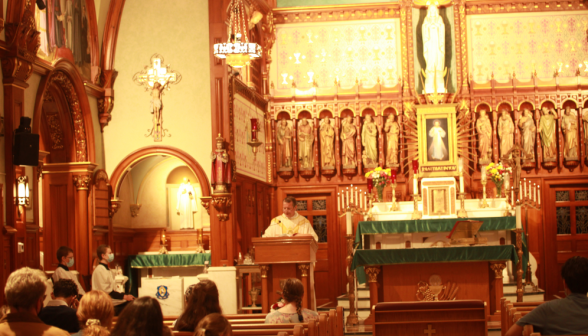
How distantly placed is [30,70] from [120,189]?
4.44 m

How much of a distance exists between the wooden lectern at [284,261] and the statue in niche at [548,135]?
9.73 meters

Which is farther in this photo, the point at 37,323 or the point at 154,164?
the point at 154,164

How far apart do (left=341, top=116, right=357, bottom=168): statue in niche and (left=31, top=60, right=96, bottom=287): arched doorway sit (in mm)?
6424

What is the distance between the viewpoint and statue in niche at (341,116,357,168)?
17.6m

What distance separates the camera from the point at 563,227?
17.3 metres

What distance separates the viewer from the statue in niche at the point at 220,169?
13.8 m

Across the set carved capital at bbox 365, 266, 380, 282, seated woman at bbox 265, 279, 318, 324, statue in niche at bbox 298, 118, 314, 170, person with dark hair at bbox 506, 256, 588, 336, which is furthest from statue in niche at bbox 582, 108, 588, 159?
person with dark hair at bbox 506, 256, 588, 336

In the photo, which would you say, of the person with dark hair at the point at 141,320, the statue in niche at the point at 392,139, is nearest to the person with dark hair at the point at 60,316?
the person with dark hair at the point at 141,320

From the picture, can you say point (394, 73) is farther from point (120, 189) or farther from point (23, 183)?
point (23, 183)

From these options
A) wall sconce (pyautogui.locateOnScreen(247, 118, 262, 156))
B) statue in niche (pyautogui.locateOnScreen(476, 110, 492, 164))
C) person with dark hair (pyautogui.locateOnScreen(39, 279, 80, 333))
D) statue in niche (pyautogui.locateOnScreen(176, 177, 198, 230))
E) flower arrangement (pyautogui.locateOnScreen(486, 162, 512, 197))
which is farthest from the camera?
statue in niche (pyautogui.locateOnScreen(476, 110, 492, 164))

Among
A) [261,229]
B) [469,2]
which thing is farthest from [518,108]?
[261,229]

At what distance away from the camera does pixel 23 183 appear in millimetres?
10727

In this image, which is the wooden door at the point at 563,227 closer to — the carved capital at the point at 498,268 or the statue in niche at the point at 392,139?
the statue in niche at the point at 392,139

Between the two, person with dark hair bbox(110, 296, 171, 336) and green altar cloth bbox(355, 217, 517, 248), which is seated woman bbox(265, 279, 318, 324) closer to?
person with dark hair bbox(110, 296, 171, 336)
